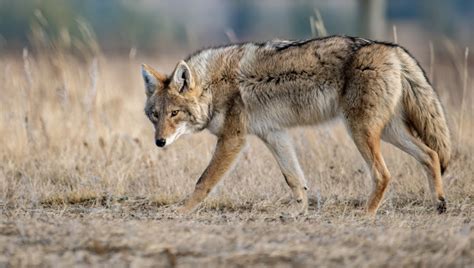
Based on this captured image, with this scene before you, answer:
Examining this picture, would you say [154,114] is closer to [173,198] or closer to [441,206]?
[173,198]

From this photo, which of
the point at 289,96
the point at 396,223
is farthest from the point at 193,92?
the point at 396,223

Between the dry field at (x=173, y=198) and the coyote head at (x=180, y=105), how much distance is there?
68cm

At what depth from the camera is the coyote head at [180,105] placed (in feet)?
24.7

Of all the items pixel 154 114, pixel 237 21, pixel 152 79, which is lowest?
pixel 237 21

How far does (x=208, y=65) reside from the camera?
7793 millimetres

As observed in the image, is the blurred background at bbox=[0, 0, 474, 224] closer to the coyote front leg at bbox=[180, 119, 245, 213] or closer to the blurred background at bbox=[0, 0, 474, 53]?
the coyote front leg at bbox=[180, 119, 245, 213]

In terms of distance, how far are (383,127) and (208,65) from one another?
5.89 ft

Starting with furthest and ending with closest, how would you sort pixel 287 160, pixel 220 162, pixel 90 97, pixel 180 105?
1. pixel 90 97
2. pixel 287 160
3. pixel 180 105
4. pixel 220 162

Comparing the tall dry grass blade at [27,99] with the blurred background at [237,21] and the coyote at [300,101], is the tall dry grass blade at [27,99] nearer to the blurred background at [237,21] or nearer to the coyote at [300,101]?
the coyote at [300,101]

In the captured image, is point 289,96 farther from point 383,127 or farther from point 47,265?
point 47,265

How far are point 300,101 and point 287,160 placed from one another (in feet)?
2.04

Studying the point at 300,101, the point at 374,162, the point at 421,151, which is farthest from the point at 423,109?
the point at 300,101

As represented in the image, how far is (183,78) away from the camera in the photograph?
7.66 m

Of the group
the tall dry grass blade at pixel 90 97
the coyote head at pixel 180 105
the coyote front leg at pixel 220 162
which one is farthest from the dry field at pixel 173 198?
the coyote head at pixel 180 105
